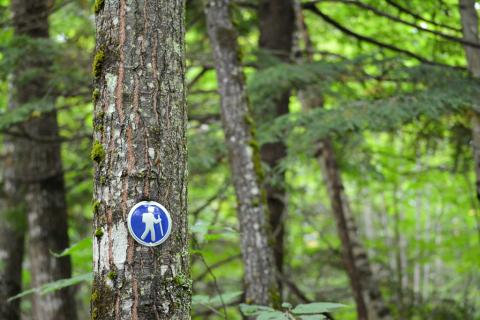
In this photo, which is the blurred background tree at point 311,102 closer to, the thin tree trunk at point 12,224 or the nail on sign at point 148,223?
the thin tree trunk at point 12,224

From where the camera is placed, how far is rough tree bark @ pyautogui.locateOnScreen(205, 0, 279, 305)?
4074 millimetres

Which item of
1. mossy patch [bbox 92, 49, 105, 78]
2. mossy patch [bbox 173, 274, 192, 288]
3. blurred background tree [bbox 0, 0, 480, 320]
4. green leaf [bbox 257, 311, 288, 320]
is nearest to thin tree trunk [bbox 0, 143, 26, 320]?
blurred background tree [bbox 0, 0, 480, 320]

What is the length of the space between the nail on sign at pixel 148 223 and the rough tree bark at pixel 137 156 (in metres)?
0.03

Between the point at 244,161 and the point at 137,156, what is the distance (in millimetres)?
2195

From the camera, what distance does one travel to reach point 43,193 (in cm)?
745

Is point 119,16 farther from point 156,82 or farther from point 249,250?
point 249,250

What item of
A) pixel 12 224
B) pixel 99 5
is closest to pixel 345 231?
pixel 99 5

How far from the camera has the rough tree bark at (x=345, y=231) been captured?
5.48 m

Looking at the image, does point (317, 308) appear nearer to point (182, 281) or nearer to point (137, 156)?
point (182, 281)

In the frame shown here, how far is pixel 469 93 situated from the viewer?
469cm

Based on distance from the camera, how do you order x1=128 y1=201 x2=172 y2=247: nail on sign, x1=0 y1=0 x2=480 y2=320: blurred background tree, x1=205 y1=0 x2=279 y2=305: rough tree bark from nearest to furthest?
x1=128 y1=201 x2=172 y2=247: nail on sign
x1=205 y1=0 x2=279 y2=305: rough tree bark
x1=0 y1=0 x2=480 y2=320: blurred background tree

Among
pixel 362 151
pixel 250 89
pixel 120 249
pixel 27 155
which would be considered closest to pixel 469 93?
pixel 362 151

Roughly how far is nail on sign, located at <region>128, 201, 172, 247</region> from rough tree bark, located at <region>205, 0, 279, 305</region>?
1988 mm

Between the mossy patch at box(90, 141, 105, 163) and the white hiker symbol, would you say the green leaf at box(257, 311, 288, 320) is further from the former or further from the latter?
the mossy patch at box(90, 141, 105, 163)
